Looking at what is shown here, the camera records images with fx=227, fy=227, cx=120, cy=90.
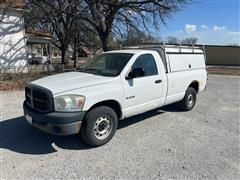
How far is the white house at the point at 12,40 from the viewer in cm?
1483

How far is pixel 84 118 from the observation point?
4125 millimetres

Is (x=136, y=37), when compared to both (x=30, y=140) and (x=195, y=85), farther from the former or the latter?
(x=30, y=140)

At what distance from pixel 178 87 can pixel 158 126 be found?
4.35 ft

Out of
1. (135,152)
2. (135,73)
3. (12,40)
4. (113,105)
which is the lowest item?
(135,152)

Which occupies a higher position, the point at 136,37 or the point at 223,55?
the point at 136,37

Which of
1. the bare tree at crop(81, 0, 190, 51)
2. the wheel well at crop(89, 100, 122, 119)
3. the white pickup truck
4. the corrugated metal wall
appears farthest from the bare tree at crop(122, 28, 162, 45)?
the corrugated metal wall

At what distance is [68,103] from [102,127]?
928mm

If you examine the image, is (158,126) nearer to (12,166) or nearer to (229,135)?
(229,135)

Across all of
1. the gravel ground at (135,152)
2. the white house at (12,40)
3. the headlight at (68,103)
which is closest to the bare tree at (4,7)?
the white house at (12,40)

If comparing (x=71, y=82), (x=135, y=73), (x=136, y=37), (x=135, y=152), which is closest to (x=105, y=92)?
(x=71, y=82)

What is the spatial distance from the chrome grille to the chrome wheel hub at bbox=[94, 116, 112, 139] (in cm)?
94

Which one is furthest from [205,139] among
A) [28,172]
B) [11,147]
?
[11,147]

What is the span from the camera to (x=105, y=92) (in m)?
4.31

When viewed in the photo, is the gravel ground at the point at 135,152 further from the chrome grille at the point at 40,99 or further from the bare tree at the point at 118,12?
the bare tree at the point at 118,12
